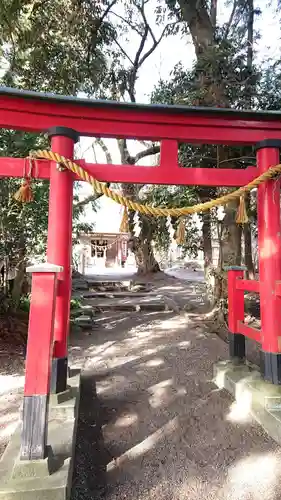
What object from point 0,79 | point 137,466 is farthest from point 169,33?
point 137,466

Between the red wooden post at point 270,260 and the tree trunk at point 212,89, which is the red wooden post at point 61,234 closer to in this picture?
the red wooden post at point 270,260

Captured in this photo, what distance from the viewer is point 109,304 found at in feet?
34.0

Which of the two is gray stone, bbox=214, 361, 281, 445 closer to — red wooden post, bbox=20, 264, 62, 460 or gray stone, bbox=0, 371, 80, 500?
gray stone, bbox=0, 371, 80, 500

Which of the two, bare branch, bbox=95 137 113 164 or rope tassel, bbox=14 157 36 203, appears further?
bare branch, bbox=95 137 113 164

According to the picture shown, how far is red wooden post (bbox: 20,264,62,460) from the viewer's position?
2.06 meters

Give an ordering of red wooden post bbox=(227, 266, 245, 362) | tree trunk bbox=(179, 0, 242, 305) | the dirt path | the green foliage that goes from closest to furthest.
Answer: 1. the dirt path
2. red wooden post bbox=(227, 266, 245, 362)
3. tree trunk bbox=(179, 0, 242, 305)
4. the green foliage

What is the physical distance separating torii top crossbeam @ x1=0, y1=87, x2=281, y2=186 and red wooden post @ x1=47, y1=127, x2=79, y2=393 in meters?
0.19

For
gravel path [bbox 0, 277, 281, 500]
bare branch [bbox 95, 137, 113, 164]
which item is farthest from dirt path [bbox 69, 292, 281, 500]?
bare branch [bbox 95, 137, 113, 164]

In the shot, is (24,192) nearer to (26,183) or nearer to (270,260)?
(26,183)

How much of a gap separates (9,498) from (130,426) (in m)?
1.45

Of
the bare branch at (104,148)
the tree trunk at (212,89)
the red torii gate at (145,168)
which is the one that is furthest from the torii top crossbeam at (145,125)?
the bare branch at (104,148)

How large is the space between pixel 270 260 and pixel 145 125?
6.75 ft

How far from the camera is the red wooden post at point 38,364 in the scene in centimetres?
206

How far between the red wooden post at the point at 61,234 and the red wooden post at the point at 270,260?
2.14m
